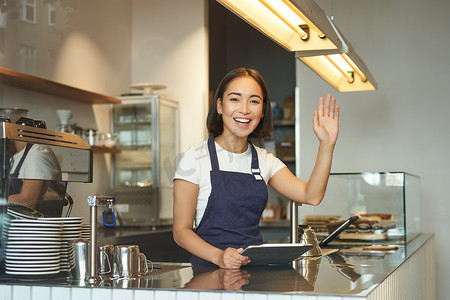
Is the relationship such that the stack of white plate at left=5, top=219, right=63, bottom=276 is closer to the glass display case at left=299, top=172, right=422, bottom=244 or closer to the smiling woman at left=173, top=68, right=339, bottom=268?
the smiling woman at left=173, top=68, right=339, bottom=268

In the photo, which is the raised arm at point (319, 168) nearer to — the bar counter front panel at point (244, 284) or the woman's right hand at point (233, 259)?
the bar counter front panel at point (244, 284)

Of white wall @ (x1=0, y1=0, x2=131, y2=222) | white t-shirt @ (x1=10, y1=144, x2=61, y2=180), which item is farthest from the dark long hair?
white wall @ (x1=0, y1=0, x2=131, y2=222)

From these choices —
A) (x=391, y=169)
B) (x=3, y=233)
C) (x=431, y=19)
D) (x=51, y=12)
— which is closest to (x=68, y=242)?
(x=3, y=233)

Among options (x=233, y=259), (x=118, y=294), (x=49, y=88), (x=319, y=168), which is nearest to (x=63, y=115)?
(x=49, y=88)

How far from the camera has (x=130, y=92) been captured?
5.25 m

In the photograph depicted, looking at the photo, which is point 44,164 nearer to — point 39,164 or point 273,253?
point 39,164

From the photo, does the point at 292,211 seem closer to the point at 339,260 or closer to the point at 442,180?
the point at 339,260

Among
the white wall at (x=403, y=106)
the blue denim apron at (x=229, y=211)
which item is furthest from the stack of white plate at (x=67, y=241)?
the white wall at (x=403, y=106)

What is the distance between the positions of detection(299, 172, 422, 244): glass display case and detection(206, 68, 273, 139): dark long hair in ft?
2.70

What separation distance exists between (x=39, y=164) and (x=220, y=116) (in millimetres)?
639

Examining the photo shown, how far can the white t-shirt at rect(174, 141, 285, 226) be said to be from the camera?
1996 mm

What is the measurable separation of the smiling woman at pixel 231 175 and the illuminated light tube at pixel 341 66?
0.37 meters

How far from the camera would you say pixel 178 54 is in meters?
5.14

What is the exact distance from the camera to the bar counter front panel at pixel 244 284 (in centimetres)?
136
